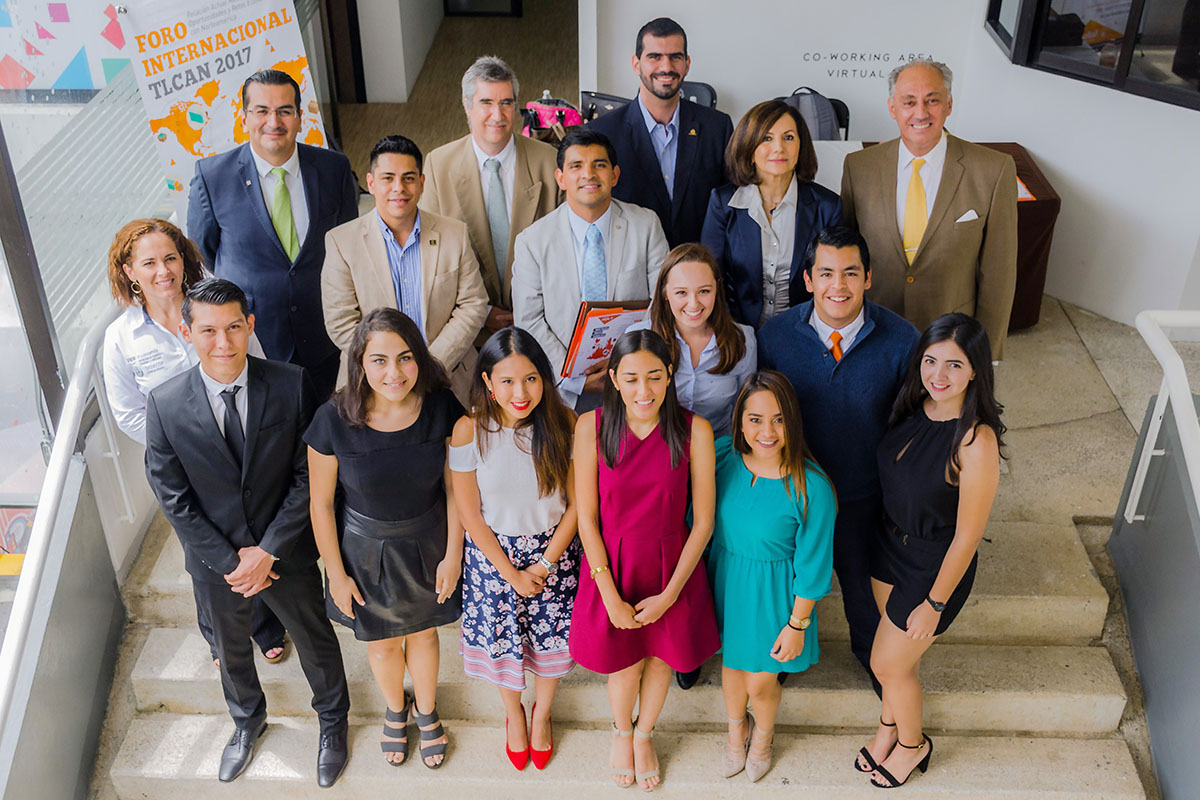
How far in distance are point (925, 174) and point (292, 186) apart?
2.21 m

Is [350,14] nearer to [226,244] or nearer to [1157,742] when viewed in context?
[226,244]

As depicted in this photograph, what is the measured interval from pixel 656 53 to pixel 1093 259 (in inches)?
118

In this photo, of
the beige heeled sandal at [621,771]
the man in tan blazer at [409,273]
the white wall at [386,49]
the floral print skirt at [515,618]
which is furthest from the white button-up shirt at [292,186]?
the white wall at [386,49]

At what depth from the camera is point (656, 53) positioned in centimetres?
396

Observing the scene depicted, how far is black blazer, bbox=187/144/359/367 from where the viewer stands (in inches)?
153

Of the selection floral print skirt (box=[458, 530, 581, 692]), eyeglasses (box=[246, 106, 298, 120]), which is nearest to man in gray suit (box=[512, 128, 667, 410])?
floral print skirt (box=[458, 530, 581, 692])

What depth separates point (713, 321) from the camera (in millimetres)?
3326

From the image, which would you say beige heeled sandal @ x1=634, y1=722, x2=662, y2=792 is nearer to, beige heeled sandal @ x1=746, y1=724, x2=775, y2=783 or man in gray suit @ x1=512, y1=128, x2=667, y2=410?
beige heeled sandal @ x1=746, y1=724, x2=775, y2=783

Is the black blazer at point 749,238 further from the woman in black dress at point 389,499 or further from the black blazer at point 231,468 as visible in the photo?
the black blazer at point 231,468

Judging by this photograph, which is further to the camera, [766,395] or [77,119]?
[77,119]

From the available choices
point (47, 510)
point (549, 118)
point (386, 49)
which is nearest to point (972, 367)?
point (47, 510)

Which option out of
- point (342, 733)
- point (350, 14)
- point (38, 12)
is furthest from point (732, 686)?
point (350, 14)

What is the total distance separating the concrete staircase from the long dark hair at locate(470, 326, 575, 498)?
3.31 feet

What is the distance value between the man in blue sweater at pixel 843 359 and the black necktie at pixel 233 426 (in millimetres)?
1573
